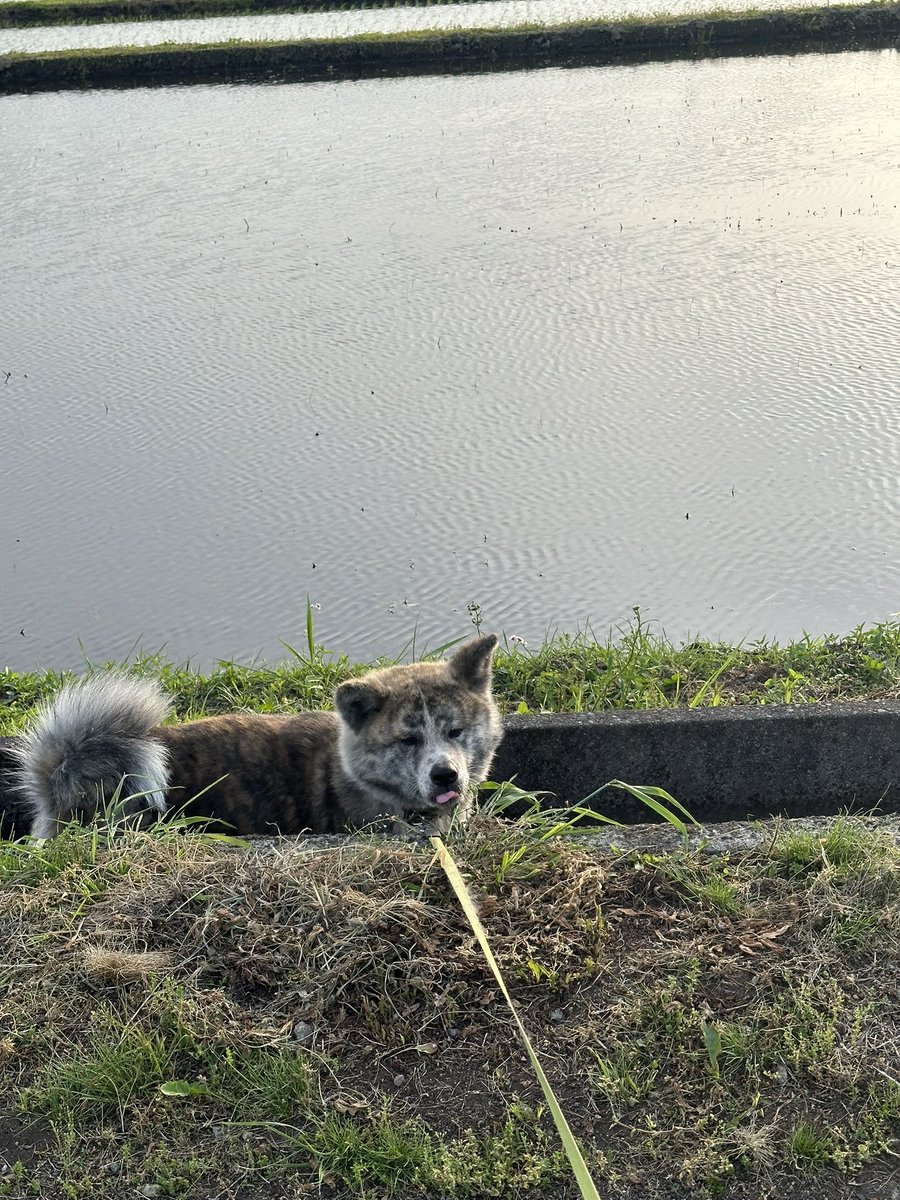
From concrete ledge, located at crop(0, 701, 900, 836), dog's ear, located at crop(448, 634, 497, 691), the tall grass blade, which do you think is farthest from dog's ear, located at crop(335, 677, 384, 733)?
the tall grass blade

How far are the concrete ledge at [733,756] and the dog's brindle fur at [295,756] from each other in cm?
35

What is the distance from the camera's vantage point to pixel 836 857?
3199mm

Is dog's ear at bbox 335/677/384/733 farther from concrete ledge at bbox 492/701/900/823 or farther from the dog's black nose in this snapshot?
concrete ledge at bbox 492/701/900/823

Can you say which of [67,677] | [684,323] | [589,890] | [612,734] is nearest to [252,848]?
[589,890]

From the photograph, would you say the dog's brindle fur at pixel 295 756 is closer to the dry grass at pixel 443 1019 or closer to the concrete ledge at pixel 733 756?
the concrete ledge at pixel 733 756

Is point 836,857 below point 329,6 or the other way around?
below

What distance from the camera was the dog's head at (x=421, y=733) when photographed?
391 cm

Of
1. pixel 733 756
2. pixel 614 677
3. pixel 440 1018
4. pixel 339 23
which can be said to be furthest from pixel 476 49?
pixel 440 1018

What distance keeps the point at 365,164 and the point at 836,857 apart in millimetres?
11898

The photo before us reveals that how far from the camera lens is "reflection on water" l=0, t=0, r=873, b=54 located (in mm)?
20891

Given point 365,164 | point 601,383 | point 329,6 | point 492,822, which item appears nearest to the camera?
point 492,822

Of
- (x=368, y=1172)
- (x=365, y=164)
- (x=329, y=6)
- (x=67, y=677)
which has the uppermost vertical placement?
(x=329, y=6)

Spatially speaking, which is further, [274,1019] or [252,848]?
[252,848]

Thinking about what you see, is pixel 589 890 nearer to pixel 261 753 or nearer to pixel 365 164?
pixel 261 753
